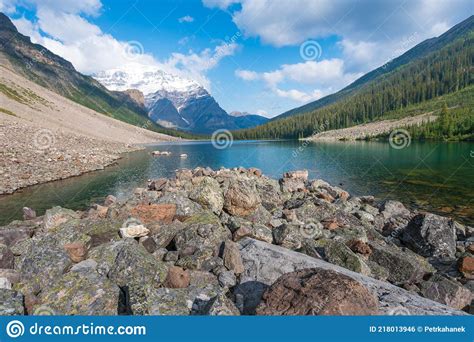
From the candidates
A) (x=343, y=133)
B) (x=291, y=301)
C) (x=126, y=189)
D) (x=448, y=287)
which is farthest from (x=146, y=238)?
(x=343, y=133)

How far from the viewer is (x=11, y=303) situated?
7211mm

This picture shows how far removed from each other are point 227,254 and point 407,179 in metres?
39.9

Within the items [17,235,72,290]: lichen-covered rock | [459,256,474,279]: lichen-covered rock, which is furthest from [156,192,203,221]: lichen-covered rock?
[459,256,474,279]: lichen-covered rock

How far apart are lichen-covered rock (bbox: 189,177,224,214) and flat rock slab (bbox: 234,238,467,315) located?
4.71 m

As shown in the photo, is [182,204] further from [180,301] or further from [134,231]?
[180,301]

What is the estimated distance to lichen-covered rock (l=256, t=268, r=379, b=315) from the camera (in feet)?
21.0

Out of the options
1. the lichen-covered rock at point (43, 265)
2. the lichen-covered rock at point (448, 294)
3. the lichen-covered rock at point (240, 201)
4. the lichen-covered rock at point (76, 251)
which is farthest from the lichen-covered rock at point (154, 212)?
the lichen-covered rock at point (448, 294)

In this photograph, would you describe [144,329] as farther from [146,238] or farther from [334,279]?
[146,238]

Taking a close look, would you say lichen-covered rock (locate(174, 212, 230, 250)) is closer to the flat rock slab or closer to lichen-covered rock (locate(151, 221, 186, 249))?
lichen-covered rock (locate(151, 221, 186, 249))

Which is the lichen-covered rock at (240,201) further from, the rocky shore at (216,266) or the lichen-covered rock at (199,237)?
the lichen-covered rock at (199,237)

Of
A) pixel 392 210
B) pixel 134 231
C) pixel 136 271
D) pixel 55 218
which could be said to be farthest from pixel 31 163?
pixel 392 210

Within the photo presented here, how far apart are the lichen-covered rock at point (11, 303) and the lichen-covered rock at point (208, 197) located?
8884mm

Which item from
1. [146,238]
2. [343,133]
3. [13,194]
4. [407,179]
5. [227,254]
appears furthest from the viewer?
[343,133]

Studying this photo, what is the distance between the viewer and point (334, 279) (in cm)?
691
